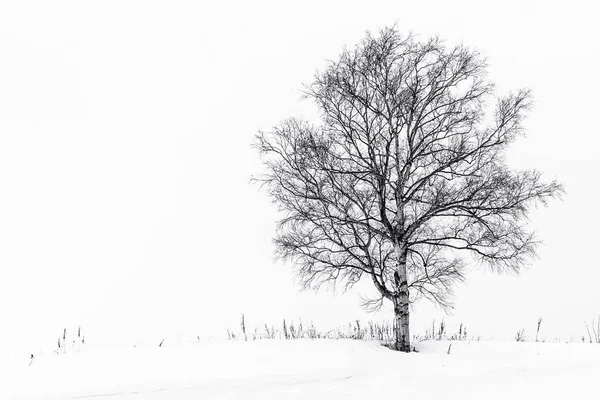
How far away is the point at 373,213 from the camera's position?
16.9m

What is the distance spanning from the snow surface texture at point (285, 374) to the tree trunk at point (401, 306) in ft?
5.06

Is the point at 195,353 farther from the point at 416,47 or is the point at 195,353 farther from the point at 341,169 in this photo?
the point at 416,47

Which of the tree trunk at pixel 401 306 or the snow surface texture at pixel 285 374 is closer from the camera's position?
the snow surface texture at pixel 285 374

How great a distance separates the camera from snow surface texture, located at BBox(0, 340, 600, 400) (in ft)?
32.9

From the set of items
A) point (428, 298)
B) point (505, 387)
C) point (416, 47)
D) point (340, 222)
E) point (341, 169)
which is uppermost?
point (416, 47)

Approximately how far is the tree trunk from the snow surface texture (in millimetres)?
1542

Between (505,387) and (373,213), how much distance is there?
23.5 ft

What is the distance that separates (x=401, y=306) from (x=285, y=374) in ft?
18.9

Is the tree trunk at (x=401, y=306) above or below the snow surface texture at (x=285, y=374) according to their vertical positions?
above

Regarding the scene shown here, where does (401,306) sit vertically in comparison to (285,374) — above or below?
above

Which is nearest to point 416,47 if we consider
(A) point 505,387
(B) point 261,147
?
(B) point 261,147

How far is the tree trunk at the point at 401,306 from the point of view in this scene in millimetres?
15750

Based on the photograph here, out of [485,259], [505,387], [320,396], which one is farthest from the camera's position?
[485,259]

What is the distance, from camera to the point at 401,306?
52.4ft
